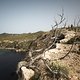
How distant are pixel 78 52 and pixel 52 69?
8.70 metres

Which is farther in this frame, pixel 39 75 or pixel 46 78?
pixel 39 75

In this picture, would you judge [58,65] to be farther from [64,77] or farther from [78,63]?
[78,63]

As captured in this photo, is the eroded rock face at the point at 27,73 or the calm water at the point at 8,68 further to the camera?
the calm water at the point at 8,68

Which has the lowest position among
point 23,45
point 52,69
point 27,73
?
point 23,45

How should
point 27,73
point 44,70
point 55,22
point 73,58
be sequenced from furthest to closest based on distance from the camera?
1. point 55,22
2. point 73,58
3. point 27,73
4. point 44,70

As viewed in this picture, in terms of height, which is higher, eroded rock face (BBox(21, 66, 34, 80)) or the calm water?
eroded rock face (BBox(21, 66, 34, 80))

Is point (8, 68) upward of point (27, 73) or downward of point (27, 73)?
downward

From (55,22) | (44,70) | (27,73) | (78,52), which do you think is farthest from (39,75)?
(55,22)

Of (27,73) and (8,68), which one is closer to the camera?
(27,73)

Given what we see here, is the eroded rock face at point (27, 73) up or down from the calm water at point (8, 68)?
up

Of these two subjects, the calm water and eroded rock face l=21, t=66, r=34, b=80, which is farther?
the calm water

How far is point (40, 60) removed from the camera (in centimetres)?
2184

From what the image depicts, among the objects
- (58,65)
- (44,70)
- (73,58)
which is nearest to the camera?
(58,65)

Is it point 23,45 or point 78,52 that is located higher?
point 78,52
